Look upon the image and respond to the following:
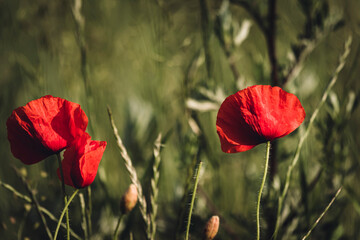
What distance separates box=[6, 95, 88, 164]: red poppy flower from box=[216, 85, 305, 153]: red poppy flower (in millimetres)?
216

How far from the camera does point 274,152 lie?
877 millimetres

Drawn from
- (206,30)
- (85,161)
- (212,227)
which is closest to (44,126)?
(85,161)

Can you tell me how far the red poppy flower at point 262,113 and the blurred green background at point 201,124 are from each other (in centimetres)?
11

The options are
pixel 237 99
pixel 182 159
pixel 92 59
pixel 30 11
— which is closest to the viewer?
pixel 237 99

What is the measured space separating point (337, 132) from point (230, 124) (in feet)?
1.43

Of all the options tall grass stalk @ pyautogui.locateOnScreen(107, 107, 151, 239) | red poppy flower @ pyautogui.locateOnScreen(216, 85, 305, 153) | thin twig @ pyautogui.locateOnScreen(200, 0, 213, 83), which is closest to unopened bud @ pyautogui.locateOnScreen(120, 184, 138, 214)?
tall grass stalk @ pyautogui.locateOnScreen(107, 107, 151, 239)

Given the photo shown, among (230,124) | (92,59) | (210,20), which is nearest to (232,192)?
(210,20)

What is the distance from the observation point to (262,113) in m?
0.52

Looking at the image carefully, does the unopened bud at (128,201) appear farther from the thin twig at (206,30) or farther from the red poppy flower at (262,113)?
the thin twig at (206,30)

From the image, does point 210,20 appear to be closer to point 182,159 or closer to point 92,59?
point 182,159

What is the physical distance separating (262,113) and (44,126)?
326mm

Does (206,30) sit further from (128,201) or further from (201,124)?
(128,201)

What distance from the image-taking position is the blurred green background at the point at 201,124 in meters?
0.85

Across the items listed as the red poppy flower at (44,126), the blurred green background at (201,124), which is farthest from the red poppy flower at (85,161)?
the blurred green background at (201,124)
